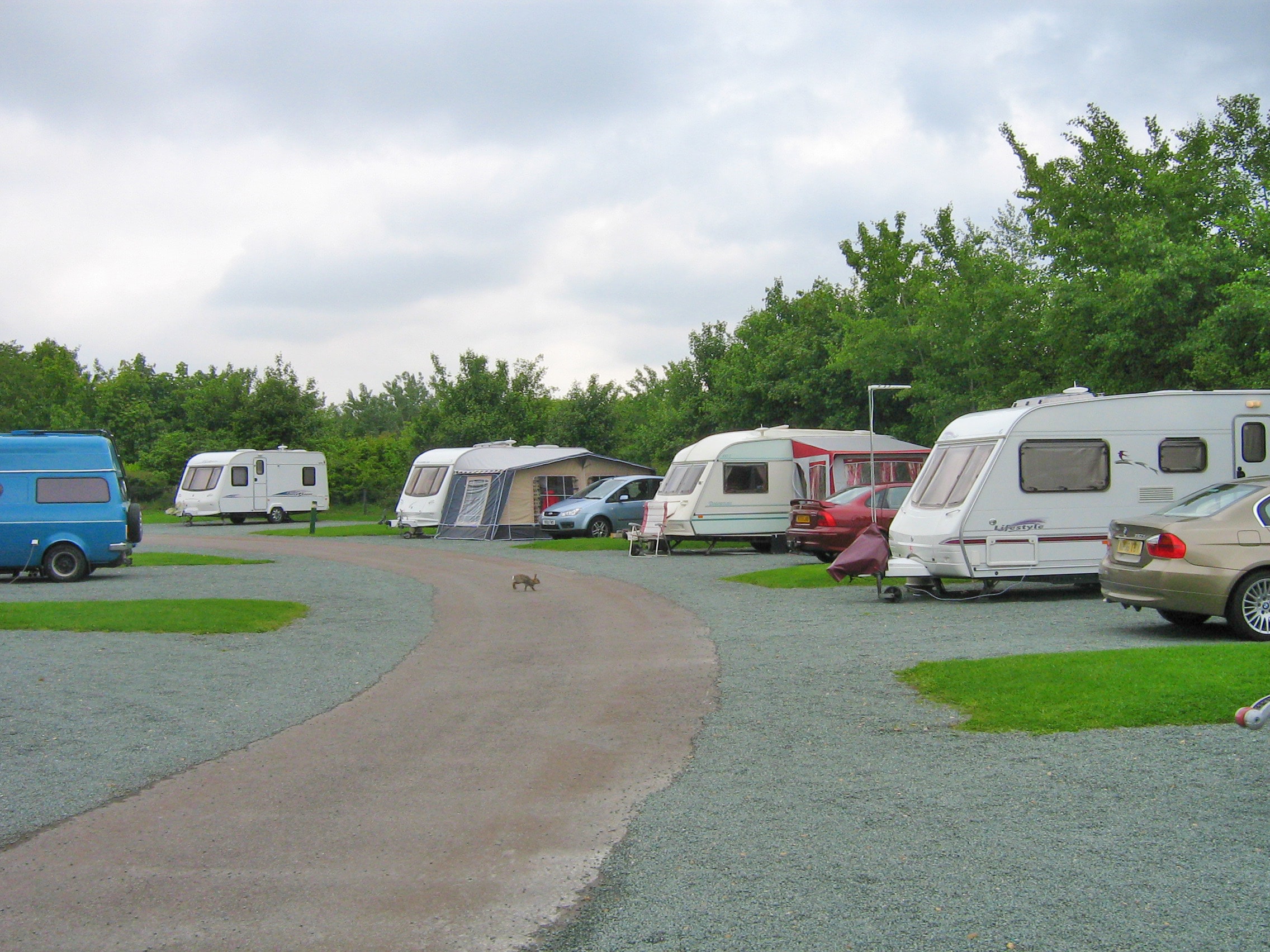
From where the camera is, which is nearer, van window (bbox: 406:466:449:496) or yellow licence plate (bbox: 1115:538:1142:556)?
yellow licence plate (bbox: 1115:538:1142:556)

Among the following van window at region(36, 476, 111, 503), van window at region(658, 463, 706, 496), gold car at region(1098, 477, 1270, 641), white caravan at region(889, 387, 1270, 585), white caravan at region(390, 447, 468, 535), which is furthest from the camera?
white caravan at region(390, 447, 468, 535)

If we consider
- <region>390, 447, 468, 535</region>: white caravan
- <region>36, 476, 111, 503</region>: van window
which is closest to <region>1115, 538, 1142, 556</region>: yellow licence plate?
<region>36, 476, 111, 503</region>: van window

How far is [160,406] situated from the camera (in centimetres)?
6656

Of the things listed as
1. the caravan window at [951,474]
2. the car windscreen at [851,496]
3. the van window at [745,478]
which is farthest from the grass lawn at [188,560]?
the caravan window at [951,474]

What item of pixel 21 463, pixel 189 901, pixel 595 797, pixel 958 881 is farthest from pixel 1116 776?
pixel 21 463

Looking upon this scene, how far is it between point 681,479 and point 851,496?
5866mm

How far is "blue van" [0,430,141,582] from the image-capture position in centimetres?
2022

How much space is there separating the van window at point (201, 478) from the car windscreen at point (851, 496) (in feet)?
88.2

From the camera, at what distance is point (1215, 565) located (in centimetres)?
1090

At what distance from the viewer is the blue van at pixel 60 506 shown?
20219mm

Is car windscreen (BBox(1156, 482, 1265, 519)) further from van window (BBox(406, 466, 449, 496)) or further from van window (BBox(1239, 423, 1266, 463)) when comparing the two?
van window (BBox(406, 466, 449, 496))

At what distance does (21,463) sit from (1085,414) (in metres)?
17.5

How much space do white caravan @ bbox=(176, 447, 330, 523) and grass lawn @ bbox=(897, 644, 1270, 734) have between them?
114 feet

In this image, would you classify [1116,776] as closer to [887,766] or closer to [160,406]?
[887,766]
